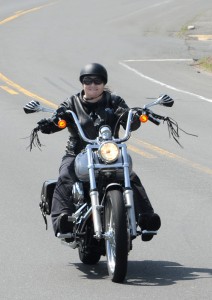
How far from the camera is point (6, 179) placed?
13.2 m

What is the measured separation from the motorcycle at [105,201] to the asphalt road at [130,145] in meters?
0.24

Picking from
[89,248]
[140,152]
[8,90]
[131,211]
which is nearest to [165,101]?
[131,211]

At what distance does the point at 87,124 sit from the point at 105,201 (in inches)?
33.4

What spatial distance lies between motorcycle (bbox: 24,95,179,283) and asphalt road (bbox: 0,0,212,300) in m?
0.24

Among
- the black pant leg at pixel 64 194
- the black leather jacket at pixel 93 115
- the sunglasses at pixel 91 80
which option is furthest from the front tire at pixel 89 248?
the sunglasses at pixel 91 80

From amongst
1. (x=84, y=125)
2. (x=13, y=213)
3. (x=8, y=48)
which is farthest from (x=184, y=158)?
(x=8, y=48)

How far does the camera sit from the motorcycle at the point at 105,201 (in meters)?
7.74

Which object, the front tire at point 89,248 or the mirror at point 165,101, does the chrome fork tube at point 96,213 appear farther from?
the mirror at point 165,101

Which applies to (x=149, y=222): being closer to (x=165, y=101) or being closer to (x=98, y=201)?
(x=98, y=201)

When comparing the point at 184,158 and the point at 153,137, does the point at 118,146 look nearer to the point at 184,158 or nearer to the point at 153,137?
the point at 184,158

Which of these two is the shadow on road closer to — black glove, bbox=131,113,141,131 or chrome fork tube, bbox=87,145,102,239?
chrome fork tube, bbox=87,145,102,239

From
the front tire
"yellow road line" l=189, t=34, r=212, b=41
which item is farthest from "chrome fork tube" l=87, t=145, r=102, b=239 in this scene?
"yellow road line" l=189, t=34, r=212, b=41

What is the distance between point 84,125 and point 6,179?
482 centimetres

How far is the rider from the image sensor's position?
8414 mm
